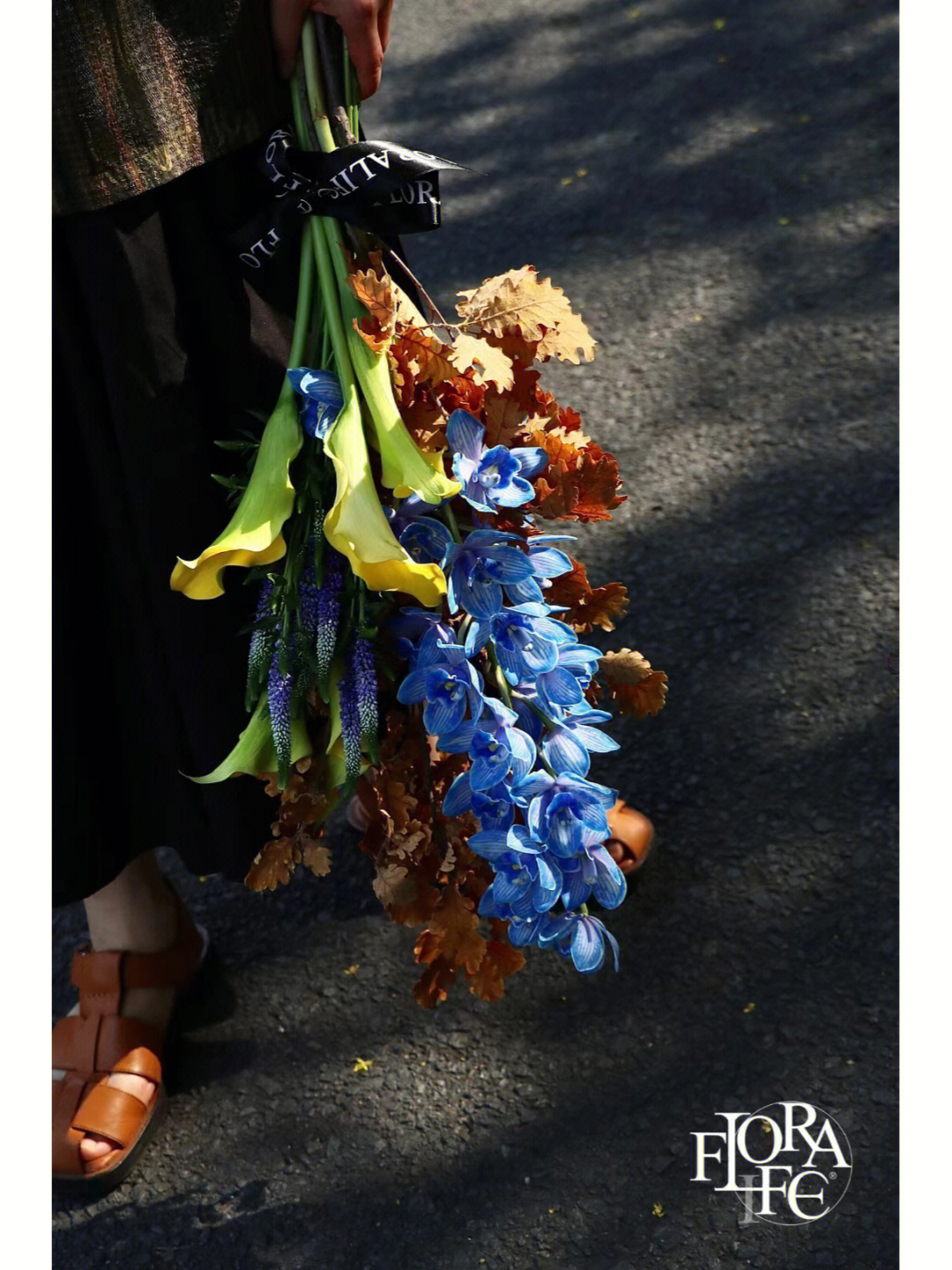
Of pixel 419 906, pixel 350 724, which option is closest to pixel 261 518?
pixel 350 724

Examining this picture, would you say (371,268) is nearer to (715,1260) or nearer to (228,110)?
(228,110)

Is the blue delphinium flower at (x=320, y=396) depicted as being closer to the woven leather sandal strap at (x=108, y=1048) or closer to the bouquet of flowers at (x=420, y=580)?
the bouquet of flowers at (x=420, y=580)

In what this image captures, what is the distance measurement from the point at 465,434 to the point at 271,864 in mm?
476

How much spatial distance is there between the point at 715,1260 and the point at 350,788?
74cm

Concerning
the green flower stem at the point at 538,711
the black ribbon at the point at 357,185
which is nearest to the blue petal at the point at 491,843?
the green flower stem at the point at 538,711

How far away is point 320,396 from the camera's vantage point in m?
1.22

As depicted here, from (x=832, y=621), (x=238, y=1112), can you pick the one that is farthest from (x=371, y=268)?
(x=832, y=621)

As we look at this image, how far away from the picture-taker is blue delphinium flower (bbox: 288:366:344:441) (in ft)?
3.99

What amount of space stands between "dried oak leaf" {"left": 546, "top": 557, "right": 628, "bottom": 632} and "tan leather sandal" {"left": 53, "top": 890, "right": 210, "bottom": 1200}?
2.59 ft

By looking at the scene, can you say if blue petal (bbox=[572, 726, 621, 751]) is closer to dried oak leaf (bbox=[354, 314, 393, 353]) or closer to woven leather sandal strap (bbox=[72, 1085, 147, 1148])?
dried oak leaf (bbox=[354, 314, 393, 353])

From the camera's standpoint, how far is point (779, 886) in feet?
6.35

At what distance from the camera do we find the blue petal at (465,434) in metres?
1.19

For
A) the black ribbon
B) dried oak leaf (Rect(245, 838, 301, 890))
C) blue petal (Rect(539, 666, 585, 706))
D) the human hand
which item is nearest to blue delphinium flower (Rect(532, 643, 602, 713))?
blue petal (Rect(539, 666, 585, 706))

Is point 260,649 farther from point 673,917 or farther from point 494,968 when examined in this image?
point 673,917
